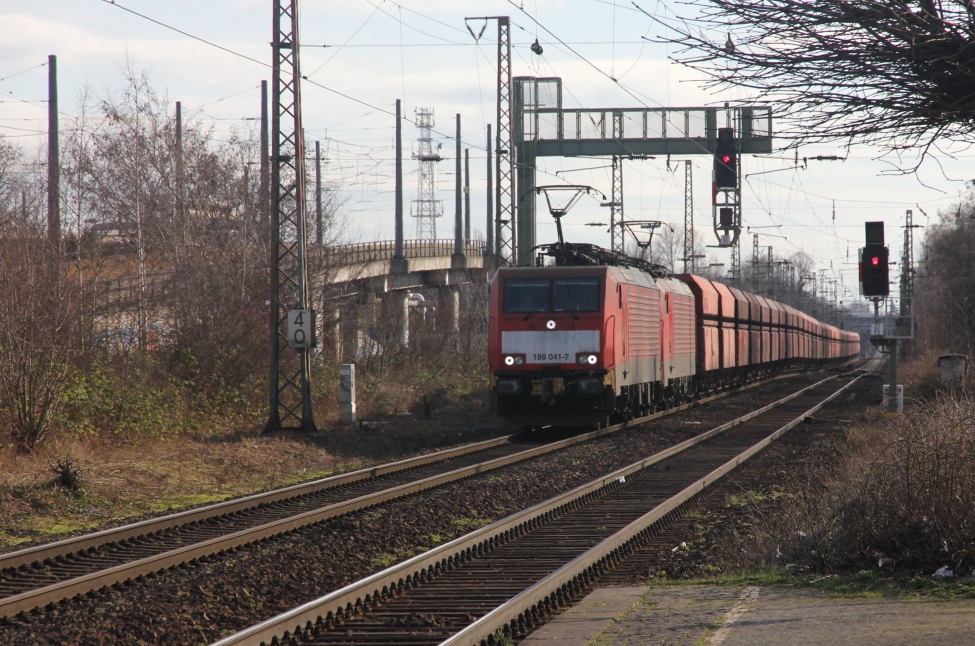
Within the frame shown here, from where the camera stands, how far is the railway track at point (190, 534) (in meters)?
7.81

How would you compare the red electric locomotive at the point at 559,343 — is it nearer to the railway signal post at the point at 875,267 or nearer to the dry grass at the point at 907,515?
the railway signal post at the point at 875,267

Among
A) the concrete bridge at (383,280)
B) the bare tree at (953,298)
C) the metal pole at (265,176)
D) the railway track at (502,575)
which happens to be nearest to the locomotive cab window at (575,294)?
the railway track at (502,575)

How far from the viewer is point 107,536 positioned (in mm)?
9469

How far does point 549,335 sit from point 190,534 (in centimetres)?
1028

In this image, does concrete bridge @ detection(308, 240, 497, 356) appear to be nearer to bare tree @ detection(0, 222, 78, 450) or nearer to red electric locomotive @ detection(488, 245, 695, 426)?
red electric locomotive @ detection(488, 245, 695, 426)

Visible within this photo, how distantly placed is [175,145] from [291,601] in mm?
25088

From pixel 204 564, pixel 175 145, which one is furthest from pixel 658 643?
pixel 175 145

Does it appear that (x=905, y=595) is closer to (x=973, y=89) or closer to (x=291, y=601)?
(x=973, y=89)

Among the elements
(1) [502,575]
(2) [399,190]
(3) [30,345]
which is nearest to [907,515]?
(1) [502,575]

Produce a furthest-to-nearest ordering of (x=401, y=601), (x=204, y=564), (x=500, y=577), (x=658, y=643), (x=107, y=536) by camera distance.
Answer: (x=107, y=536)
(x=204, y=564)
(x=500, y=577)
(x=401, y=601)
(x=658, y=643)

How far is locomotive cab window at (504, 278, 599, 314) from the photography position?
63.3 feet

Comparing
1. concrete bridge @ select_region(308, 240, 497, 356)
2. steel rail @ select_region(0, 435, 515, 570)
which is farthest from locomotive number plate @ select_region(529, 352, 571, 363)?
concrete bridge @ select_region(308, 240, 497, 356)

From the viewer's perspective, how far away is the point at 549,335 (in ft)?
63.6

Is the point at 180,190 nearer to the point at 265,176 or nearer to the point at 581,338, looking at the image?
the point at 265,176
